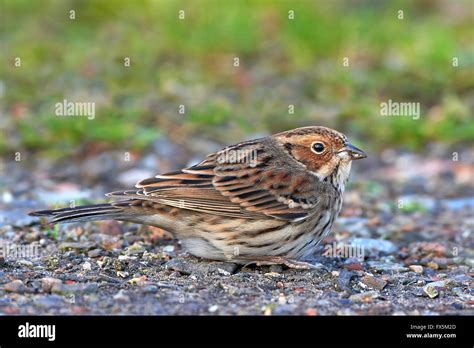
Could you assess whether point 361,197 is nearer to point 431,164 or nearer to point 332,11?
point 431,164

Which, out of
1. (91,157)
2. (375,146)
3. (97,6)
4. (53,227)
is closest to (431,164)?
(375,146)

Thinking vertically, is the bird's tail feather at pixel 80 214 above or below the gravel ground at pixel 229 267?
above

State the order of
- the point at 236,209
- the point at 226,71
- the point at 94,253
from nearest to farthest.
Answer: the point at 236,209, the point at 94,253, the point at 226,71

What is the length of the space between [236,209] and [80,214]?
3.77ft

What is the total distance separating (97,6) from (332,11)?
152 inches

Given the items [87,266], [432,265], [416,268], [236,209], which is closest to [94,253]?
[87,266]

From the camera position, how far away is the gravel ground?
19.5 ft

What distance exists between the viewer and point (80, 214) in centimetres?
648

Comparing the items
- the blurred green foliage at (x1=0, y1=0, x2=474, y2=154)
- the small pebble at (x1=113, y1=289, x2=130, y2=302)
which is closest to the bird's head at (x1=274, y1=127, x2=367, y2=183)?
the small pebble at (x1=113, y1=289, x2=130, y2=302)

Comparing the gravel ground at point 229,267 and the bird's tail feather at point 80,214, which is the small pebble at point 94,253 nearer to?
the gravel ground at point 229,267

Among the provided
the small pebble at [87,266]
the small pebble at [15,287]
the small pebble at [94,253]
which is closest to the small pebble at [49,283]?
the small pebble at [15,287]

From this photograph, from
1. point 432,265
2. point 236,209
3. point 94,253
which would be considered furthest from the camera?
point 432,265

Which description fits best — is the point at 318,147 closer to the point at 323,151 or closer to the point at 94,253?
the point at 323,151

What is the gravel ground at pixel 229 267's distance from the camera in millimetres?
5938
